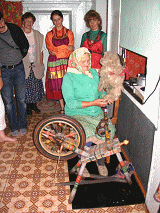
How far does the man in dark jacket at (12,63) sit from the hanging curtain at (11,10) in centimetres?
173

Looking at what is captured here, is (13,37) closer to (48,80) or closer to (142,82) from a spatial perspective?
(48,80)

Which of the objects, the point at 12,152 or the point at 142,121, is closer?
the point at 142,121

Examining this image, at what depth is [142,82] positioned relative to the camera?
217 cm

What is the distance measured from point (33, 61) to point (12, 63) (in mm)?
802

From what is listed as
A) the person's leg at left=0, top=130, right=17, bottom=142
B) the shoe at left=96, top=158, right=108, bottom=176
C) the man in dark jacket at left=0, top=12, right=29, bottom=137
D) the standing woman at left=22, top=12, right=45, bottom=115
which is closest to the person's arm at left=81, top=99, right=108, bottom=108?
the shoe at left=96, top=158, right=108, bottom=176

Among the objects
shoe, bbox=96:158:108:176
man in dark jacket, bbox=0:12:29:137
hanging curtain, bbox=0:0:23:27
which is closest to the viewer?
shoe, bbox=96:158:108:176

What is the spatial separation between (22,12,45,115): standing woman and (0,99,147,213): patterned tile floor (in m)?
1.05

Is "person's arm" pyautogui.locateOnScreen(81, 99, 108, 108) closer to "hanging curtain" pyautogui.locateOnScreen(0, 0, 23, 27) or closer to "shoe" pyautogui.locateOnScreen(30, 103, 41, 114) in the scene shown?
"shoe" pyautogui.locateOnScreen(30, 103, 41, 114)

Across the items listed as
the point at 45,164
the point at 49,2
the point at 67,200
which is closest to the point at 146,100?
the point at 67,200

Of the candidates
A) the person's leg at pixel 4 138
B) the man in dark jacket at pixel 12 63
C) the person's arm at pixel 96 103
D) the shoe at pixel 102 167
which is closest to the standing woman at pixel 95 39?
the man in dark jacket at pixel 12 63

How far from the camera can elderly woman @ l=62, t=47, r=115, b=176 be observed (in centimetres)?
196

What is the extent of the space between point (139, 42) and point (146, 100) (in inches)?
20.5

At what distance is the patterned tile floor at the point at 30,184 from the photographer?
1868 mm

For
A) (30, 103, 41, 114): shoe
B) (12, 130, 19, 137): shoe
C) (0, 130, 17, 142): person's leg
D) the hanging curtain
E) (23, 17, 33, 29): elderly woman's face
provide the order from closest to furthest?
(0, 130, 17, 142): person's leg → (12, 130, 19, 137): shoe → (23, 17, 33, 29): elderly woman's face → (30, 103, 41, 114): shoe → the hanging curtain
